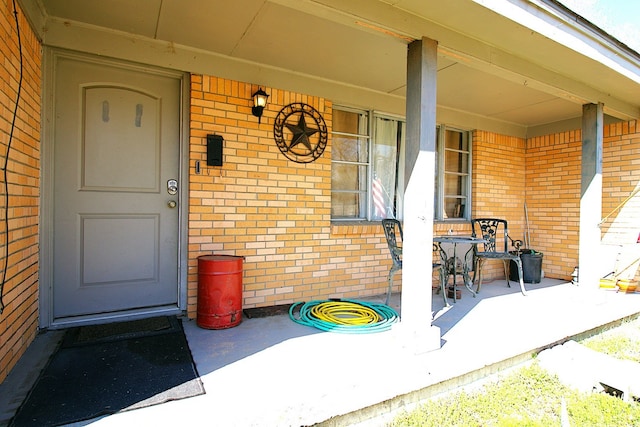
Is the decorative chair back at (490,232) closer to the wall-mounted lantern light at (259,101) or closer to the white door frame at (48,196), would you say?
the wall-mounted lantern light at (259,101)

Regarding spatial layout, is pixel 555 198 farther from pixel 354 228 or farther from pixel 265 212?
pixel 265 212

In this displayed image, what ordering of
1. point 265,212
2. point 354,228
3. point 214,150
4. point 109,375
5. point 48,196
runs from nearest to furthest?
point 109,375
point 48,196
point 214,150
point 265,212
point 354,228

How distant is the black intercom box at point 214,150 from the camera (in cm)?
319

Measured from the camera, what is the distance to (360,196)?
433 cm

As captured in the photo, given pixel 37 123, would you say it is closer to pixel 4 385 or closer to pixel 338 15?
pixel 4 385

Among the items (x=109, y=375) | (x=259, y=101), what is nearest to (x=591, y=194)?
(x=259, y=101)

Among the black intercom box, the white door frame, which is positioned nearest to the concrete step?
the black intercom box

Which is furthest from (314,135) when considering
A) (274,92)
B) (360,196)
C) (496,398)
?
(496,398)

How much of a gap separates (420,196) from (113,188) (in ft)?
8.47

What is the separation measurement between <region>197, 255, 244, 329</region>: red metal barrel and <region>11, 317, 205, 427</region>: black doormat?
0.26 metres

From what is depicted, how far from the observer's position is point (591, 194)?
12.8ft

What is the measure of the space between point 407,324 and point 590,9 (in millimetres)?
2979

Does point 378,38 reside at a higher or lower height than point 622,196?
higher

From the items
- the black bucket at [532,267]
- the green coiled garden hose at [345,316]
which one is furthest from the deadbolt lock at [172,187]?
the black bucket at [532,267]
